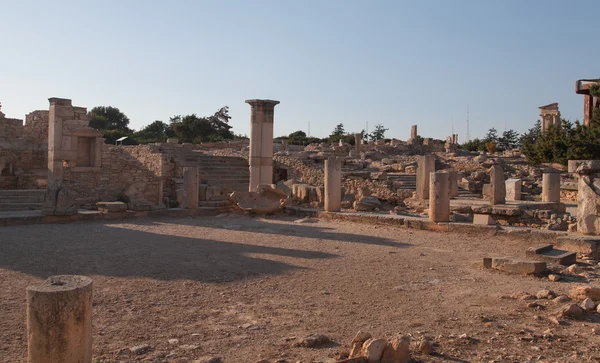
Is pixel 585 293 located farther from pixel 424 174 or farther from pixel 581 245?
pixel 424 174

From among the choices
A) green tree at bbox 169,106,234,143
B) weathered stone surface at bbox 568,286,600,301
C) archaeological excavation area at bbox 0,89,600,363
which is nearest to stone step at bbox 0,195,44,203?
archaeological excavation area at bbox 0,89,600,363

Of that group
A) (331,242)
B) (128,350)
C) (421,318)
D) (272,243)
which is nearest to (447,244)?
(331,242)

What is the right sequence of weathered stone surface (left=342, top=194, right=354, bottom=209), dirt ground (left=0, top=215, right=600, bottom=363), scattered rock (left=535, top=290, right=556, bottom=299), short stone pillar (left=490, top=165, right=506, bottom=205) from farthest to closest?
weathered stone surface (left=342, top=194, right=354, bottom=209) → short stone pillar (left=490, top=165, right=506, bottom=205) → scattered rock (left=535, top=290, right=556, bottom=299) → dirt ground (left=0, top=215, right=600, bottom=363)

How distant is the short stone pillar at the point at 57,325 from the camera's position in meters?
3.42

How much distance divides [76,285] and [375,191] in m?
15.1

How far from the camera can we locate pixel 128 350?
425cm

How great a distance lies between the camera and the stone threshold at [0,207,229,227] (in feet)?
38.9

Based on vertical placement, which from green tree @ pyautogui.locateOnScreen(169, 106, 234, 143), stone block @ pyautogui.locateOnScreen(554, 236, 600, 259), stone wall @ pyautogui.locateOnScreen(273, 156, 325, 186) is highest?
green tree @ pyautogui.locateOnScreen(169, 106, 234, 143)

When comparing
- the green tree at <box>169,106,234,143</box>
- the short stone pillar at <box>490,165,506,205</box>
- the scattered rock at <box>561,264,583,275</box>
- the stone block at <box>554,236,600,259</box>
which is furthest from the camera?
the green tree at <box>169,106,234,143</box>

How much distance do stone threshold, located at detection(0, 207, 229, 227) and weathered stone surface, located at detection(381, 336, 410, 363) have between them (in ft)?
34.7

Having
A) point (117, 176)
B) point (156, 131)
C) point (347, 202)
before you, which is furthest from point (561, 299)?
point (156, 131)

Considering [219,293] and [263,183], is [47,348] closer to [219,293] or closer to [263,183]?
[219,293]

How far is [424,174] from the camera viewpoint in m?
16.8

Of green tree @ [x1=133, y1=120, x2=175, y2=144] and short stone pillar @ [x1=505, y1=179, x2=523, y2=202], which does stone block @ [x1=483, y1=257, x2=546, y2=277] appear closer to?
short stone pillar @ [x1=505, y1=179, x2=523, y2=202]
